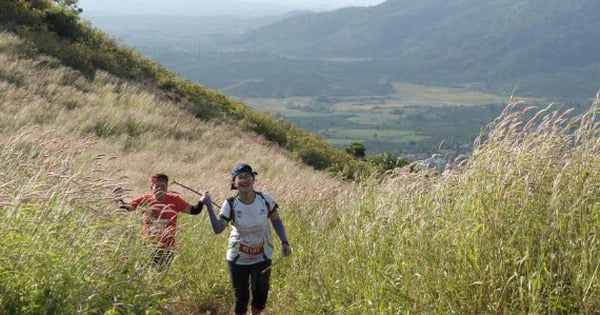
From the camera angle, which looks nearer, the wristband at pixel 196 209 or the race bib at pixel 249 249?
the race bib at pixel 249 249

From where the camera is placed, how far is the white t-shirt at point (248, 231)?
20.9 ft

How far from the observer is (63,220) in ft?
→ 16.6

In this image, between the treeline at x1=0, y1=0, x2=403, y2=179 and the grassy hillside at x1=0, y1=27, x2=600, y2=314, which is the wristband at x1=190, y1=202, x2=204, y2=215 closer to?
the grassy hillside at x1=0, y1=27, x2=600, y2=314

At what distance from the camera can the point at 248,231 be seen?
6.39m

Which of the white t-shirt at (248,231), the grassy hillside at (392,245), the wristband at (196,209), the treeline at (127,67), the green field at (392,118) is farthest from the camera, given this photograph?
the green field at (392,118)

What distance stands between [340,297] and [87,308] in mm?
2259

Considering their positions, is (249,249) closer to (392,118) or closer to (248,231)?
(248,231)

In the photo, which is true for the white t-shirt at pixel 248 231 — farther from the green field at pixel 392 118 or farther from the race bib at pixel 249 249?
the green field at pixel 392 118

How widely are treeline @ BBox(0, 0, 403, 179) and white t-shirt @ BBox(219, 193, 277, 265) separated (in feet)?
47.7

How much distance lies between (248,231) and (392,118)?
370ft

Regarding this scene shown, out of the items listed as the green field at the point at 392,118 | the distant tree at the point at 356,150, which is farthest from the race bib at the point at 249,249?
the green field at the point at 392,118

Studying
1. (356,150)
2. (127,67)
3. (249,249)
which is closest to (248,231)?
(249,249)

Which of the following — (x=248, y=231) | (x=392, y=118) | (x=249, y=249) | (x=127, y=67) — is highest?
(x=127, y=67)

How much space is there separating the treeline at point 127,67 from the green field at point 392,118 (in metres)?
35.4
